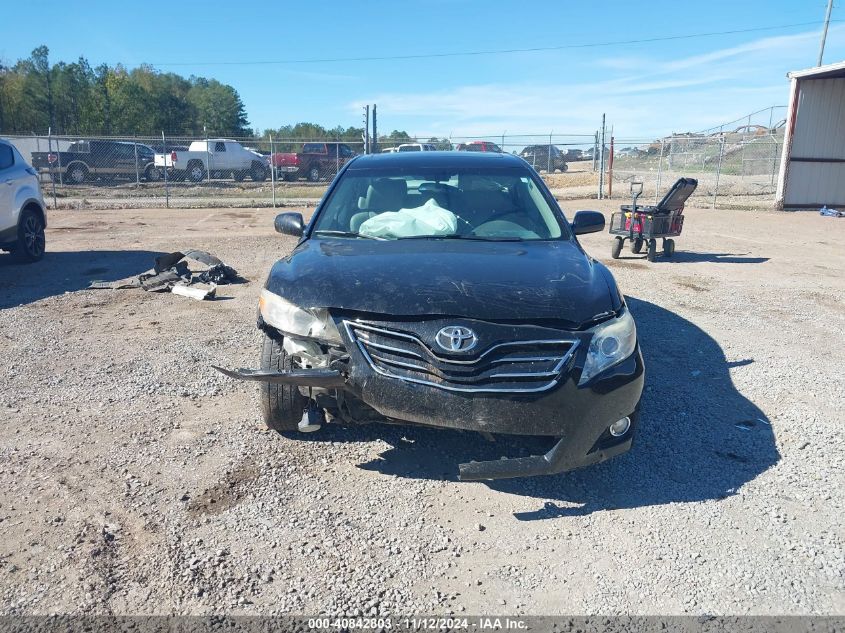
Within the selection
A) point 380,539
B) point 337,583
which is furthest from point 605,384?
point 337,583

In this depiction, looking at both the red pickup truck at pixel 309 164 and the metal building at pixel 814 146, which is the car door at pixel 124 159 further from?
the metal building at pixel 814 146

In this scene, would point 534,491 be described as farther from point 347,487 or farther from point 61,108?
point 61,108

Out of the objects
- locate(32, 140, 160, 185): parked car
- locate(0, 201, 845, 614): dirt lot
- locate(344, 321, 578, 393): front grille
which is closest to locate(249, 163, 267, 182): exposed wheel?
locate(32, 140, 160, 185): parked car

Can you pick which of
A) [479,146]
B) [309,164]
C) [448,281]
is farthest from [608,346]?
[309,164]

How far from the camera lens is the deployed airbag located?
438 cm

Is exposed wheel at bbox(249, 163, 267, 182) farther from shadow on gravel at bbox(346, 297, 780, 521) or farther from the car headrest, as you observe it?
shadow on gravel at bbox(346, 297, 780, 521)

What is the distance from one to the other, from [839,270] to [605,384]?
9.02 m

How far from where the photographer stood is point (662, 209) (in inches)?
416

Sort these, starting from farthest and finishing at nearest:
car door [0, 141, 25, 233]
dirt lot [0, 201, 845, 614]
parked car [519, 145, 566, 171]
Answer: parked car [519, 145, 566, 171] → car door [0, 141, 25, 233] → dirt lot [0, 201, 845, 614]

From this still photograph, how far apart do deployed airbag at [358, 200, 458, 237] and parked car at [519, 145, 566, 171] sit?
22.3 m

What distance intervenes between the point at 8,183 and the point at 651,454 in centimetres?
918

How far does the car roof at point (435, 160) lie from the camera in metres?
5.08

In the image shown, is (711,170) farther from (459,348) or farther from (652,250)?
(459,348)

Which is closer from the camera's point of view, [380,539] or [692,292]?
[380,539]
